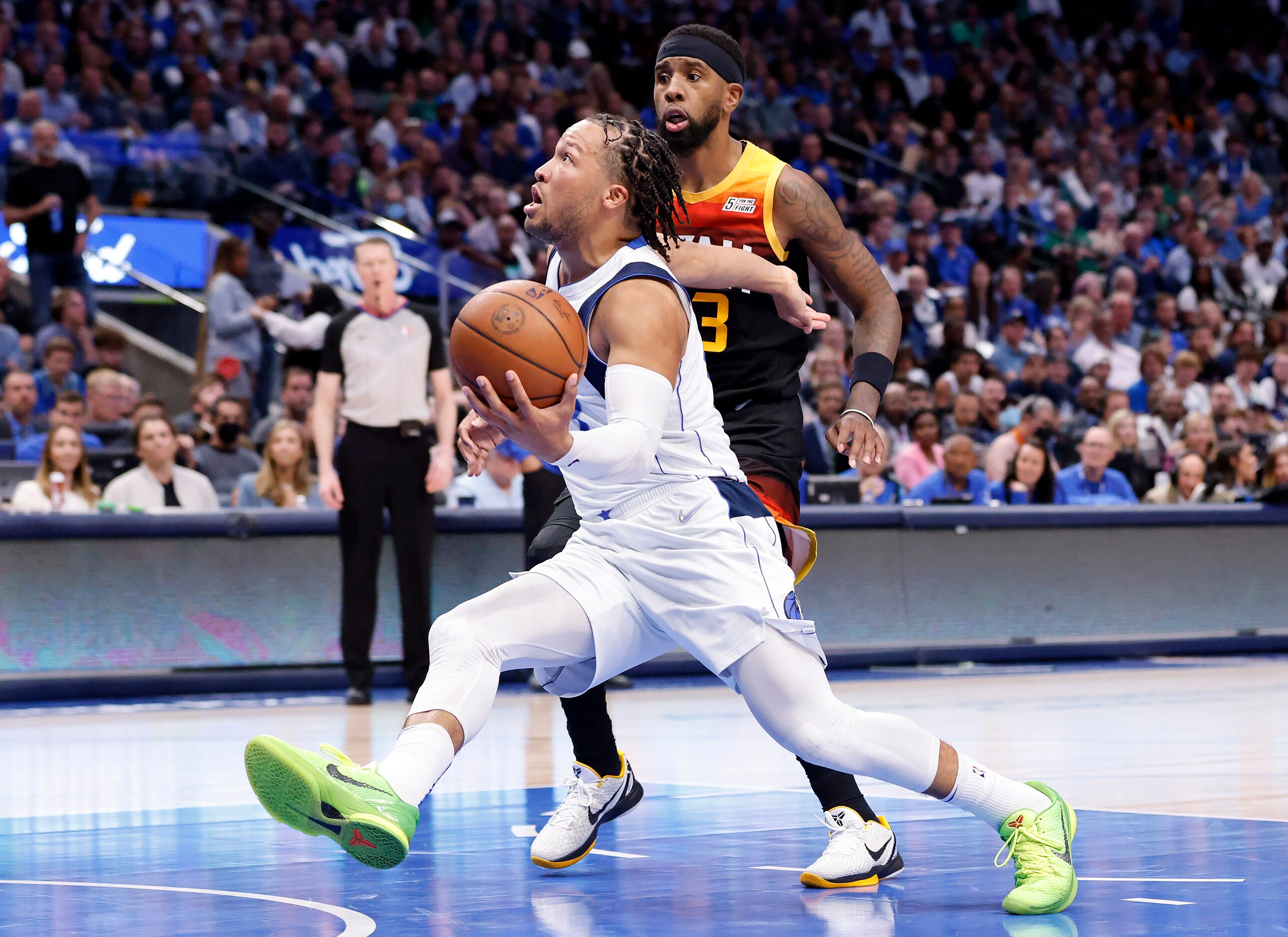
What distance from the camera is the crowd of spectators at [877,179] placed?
499 inches

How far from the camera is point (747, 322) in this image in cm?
501

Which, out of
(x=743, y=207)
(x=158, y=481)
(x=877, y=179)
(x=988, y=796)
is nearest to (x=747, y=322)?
(x=743, y=207)

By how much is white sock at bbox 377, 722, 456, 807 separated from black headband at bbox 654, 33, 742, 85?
220 centimetres

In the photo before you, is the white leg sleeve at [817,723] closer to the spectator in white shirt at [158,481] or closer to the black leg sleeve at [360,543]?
the black leg sleeve at [360,543]

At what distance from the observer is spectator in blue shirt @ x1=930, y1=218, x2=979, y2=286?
59.0 feet

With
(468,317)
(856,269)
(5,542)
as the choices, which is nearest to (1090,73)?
(5,542)

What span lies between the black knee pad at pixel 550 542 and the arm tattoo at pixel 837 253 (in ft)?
3.29

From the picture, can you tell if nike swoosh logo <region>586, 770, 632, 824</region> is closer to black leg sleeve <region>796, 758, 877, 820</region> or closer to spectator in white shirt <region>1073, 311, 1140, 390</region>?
black leg sleeve <region>796, 758, 877, 820</region>

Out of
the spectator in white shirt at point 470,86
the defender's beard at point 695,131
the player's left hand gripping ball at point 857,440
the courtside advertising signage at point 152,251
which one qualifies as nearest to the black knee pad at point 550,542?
the player's left hand gripping ball at point 857,440

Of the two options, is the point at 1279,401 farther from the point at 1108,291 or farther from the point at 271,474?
the point at 271,474

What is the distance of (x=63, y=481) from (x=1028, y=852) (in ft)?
23.5

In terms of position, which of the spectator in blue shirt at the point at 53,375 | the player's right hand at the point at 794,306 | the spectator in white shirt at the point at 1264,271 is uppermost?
the spectator in white shirt at the point at 1264,271

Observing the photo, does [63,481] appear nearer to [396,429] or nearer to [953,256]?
[396,429]

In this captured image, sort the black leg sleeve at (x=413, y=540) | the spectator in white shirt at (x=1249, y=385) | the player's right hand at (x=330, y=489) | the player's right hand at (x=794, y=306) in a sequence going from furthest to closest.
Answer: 1. the spectator in white shirt at (x=1249, y=385)
2. the black leg sleeve at (x=413, y=540)
3. the player's right hand at (x=330, y=489)
4. the player's right hand at (x=794, y=306)
